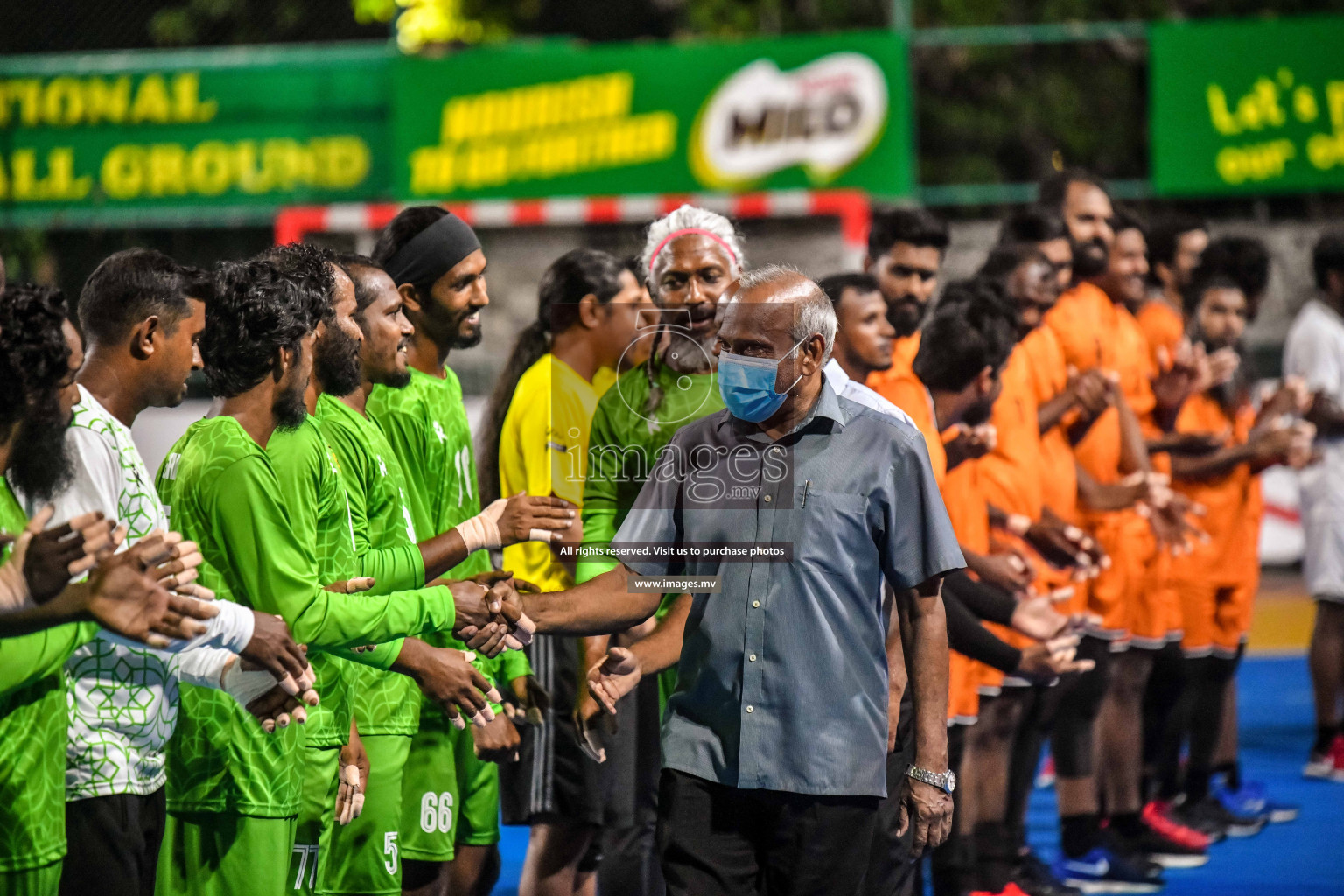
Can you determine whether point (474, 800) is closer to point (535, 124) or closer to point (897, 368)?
point (897, 368)

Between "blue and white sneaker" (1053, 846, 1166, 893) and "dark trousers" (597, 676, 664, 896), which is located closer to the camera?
"dark trousers" (597, 676, 664, 896)

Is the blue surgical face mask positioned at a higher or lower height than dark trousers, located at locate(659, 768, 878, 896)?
higher

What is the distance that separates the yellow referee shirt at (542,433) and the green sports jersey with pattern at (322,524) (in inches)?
33.6

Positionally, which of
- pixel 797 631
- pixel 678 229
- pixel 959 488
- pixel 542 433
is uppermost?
pixel 678 229

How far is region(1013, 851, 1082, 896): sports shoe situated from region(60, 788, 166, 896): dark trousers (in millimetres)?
3433

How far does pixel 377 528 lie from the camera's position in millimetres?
4117

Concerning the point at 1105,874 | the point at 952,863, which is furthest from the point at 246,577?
the point at 1105,874

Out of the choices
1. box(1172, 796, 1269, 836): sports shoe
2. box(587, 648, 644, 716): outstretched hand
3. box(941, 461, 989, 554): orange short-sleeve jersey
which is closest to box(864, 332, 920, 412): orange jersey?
box(941, 461, 989, 554): orange short-sleeve jersey

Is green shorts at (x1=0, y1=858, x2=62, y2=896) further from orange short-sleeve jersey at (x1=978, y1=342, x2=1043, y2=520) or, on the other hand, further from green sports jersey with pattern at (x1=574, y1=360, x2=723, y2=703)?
orange short-sleeve jersey at (x1=978, y1=342, x2=1043, y2=520)

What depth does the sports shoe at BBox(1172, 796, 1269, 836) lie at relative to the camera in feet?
23.3

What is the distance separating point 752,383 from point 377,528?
1139 millimetres

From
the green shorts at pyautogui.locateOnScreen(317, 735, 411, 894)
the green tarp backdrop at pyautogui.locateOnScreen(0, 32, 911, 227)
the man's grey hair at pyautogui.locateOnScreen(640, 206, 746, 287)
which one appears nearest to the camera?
the green shorts at pyautogui.locateOnScreen(317, 735, 411, 894)

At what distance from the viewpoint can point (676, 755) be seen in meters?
3.51

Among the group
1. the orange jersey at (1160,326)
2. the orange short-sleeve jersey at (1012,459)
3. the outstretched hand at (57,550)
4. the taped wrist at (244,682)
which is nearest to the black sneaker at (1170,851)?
the orange short-sleeve jersey at (1012,459)
